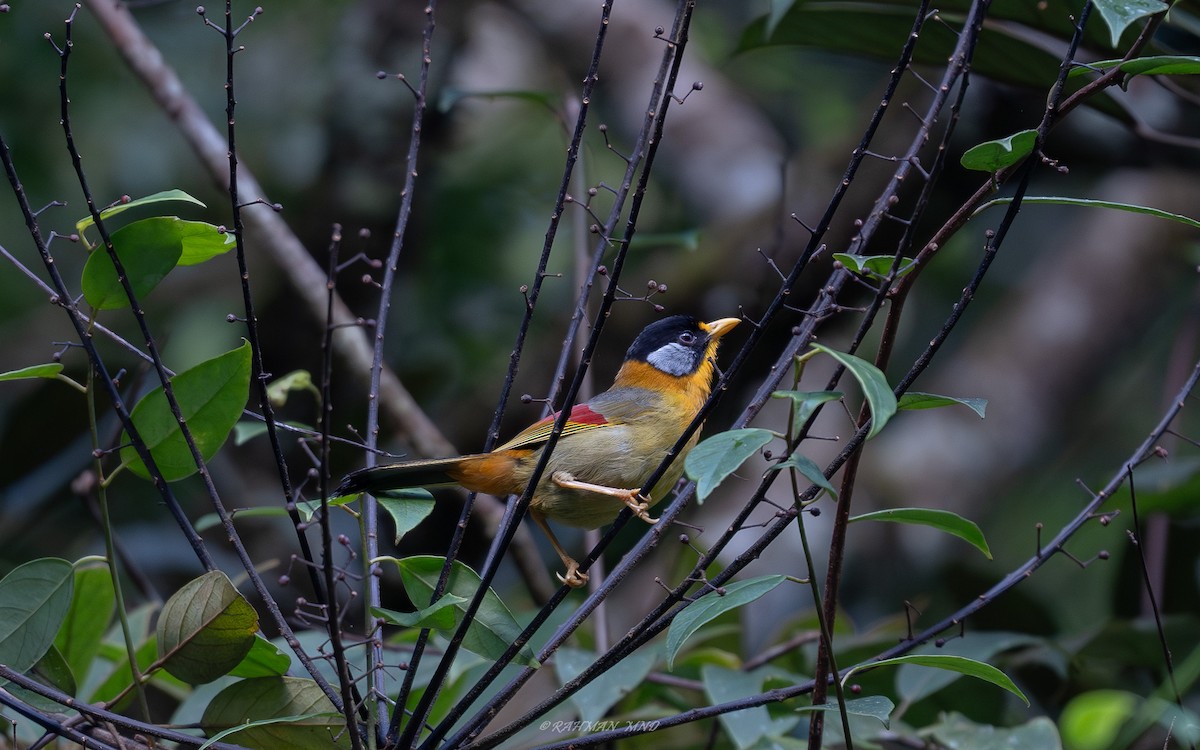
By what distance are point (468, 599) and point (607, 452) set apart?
118cm

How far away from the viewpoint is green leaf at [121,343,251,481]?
1.90 metres

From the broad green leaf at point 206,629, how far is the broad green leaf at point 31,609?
195 millimetres

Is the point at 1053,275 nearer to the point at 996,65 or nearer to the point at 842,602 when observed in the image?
the point at 842,602

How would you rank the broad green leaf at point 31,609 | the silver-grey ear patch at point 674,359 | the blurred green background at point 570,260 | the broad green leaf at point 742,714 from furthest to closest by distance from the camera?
the blurred green background at point 570,260 < the silver-grey ear patch at point 674,359 < the broad green leaf at point 742,714 < the broad green leaf at point 31,609

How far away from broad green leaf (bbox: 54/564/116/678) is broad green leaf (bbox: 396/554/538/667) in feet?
3.27


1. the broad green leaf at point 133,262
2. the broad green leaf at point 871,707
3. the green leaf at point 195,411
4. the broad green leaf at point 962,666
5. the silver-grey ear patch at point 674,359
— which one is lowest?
the silver-grey ear patch at point 674,359

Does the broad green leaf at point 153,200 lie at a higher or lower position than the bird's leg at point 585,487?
higher

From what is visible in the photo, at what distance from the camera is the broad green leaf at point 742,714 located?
7.86 ft

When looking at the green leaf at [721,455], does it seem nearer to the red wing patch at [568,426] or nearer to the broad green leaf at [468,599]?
the broad green leaf at [468,599]

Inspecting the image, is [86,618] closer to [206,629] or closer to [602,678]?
[206,629]

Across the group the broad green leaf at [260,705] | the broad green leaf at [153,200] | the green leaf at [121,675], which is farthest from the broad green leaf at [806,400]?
the green leaf at [121,675]

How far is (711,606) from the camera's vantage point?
1758mm

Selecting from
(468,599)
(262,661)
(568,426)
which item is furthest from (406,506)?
→ (568,426)

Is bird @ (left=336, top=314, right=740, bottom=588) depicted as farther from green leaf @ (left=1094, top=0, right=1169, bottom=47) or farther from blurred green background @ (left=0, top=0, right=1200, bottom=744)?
green leaf @ (left=1094, top=0, right=1169, bottom=47)
